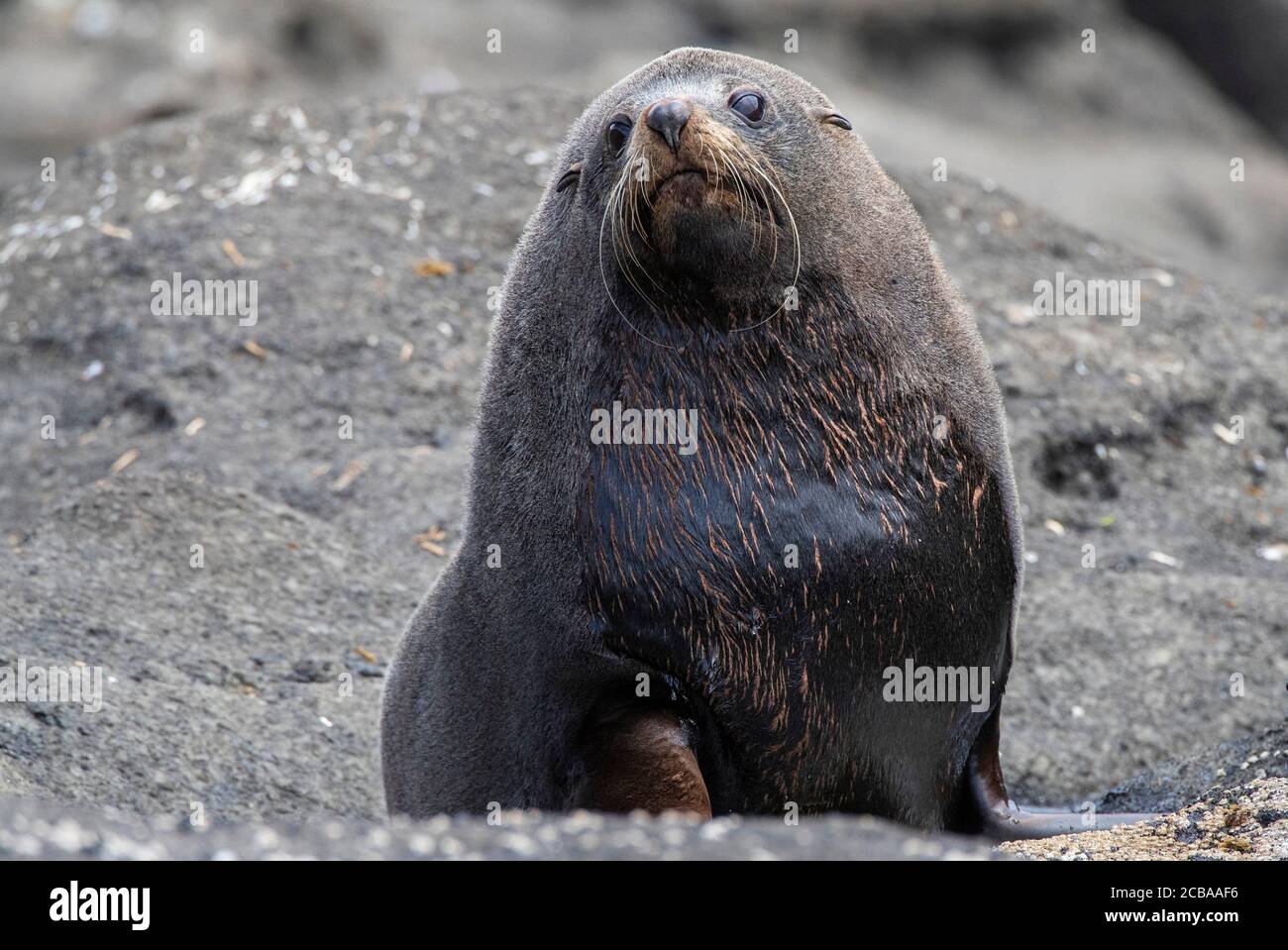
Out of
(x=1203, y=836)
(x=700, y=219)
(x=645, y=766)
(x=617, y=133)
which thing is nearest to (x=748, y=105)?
(x=617, y=133)

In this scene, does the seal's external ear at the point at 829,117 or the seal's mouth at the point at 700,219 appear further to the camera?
the seal's external ear at the point at 829,117

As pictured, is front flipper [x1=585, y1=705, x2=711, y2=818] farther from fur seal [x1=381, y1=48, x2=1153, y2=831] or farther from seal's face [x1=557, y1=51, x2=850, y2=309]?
seal's face [x1=557, y1=51, x2=850, y2=309]

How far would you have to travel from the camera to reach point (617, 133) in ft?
15.8

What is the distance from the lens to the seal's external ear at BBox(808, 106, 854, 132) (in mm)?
5078

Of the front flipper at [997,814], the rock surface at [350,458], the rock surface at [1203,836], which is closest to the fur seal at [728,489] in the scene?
the front flipper at [997,814]

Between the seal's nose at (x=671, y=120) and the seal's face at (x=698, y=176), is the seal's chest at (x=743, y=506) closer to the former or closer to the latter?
the seal's face at (x=698, y=176)

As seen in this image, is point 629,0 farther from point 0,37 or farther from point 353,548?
point 353,548

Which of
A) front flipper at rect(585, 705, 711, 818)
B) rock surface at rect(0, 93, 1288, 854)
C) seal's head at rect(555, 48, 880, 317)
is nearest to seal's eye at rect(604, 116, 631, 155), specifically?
seal's head at rect(555, 48, 880, 317)

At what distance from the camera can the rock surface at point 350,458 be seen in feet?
20.5

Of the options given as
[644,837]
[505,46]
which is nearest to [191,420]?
[644,837]

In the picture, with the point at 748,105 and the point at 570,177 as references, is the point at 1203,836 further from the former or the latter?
the point at 570,177

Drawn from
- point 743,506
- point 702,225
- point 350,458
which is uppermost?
point 702,225

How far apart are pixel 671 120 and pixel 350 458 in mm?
4598

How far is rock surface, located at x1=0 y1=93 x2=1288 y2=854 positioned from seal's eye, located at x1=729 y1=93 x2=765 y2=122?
252cm
